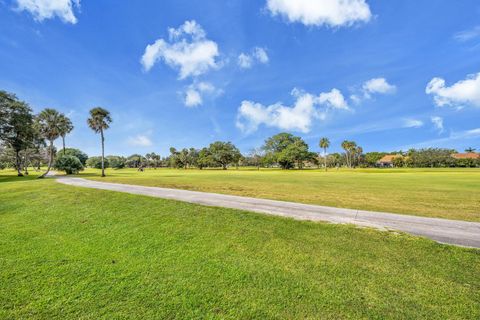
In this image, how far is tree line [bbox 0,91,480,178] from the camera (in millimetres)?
30203

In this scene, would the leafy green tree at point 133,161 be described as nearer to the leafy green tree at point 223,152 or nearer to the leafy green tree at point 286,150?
the leafy green tree at point 223,152

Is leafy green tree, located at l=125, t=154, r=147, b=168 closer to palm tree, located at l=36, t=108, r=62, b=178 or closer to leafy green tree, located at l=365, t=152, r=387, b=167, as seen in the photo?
palm tree, located at l=36, t=108, r=62, b=178

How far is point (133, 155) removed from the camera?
148 metres

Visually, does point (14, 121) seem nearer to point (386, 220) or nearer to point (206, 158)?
point (386, 220)

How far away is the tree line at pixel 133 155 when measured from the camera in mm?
30203

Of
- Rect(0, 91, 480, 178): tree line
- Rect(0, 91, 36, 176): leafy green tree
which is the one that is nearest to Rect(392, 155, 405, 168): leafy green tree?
Rect(0, 91, 480, 178): tree line

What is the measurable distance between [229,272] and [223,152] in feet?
312

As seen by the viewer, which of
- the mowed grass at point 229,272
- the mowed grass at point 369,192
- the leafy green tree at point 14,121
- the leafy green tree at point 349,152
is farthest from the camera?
the leafy green tree at point 349,152

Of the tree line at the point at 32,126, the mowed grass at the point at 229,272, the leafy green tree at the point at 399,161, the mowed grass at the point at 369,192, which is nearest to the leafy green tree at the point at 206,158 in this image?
the tree line at the point at 32,126

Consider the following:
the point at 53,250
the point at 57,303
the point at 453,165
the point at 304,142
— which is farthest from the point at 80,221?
the point at 453,165

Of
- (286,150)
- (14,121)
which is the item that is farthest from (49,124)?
(286,150)

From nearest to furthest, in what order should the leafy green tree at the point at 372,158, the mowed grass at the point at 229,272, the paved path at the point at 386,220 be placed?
the mowed grass at the point at 229,272 → the paved path at the point at 386,220 → the leafy green tree at the point at 372,158

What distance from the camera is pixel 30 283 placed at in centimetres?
389

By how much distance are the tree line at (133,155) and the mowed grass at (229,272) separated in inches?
1306
